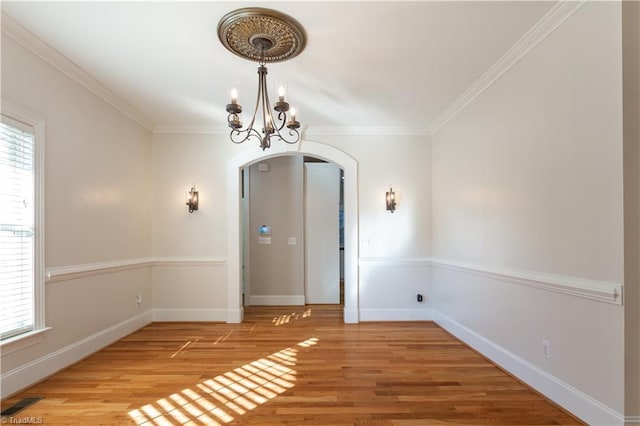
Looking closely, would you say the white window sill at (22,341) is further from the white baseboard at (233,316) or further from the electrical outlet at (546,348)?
the electrical outlet at (546,348)

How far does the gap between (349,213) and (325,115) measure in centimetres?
139

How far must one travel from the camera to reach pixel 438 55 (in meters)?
2.64

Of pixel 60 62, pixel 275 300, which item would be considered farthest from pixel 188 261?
pixel 60 62

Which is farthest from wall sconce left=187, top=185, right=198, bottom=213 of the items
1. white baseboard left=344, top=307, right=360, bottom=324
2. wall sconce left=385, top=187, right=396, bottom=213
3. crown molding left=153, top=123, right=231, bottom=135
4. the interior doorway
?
wall sconce left=385, top=187, right=396, bottom=213

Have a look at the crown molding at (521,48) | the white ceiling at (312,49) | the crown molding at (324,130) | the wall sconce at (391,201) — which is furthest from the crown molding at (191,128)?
the crown molding at (521,48)

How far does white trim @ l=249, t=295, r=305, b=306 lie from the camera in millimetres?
5441

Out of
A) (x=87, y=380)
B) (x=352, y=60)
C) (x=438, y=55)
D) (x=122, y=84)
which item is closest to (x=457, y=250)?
(x=438, y=55)

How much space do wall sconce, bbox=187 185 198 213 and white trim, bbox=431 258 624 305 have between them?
3657 millimetres

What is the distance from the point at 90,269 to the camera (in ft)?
10.2

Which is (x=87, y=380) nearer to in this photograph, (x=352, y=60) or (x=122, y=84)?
(x=122, y=84)

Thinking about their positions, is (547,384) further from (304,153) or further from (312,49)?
(304,153)

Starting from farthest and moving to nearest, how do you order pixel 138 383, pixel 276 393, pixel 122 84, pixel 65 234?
pixel 122 84 < pixel 65 234 < pixel 138 383 < pixel 276 393

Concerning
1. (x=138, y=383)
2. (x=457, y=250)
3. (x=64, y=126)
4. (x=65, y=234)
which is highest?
(x=64, y=126)

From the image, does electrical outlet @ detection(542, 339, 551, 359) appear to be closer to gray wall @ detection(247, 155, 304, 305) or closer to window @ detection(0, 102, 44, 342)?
gray wall @ detection(247, 155, 304, 305)
